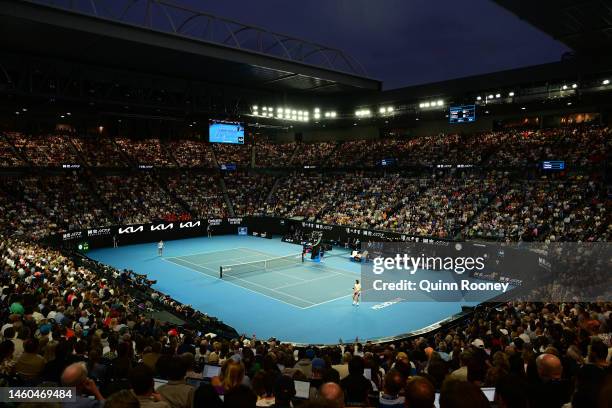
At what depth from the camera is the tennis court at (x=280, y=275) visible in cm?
2483

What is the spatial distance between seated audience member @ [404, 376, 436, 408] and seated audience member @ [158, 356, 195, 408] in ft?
8.28

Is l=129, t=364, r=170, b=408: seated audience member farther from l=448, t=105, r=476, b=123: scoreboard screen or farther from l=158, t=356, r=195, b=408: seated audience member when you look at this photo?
l=448, t=105, r=476, b=123: scoreboard screen

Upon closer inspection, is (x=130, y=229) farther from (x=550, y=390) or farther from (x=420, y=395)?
(x=420, y=395)

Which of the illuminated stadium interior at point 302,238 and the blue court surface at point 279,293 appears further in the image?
the blue court surface at point 279,293

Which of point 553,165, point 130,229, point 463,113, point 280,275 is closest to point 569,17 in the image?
point 463,113

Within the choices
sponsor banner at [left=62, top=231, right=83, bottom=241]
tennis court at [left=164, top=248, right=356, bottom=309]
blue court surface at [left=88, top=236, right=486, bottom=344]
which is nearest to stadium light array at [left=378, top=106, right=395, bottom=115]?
blue court surface at [left=88, top=236, right=486, bottom=344]

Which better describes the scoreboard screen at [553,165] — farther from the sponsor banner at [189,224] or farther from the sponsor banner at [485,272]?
the sponsor banner at [189,224]

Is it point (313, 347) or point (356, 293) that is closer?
point (313, 347)

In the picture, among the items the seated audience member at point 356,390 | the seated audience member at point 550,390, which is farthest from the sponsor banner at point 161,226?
the seated audience member at point 550,390

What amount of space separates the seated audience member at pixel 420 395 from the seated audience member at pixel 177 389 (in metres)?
2.52

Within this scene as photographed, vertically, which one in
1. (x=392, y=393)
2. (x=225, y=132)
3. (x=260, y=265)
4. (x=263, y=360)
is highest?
(x=225, y=132)

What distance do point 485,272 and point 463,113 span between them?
1557cm

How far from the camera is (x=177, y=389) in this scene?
15.0 ft

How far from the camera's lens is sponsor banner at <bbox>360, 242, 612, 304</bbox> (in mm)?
19250
